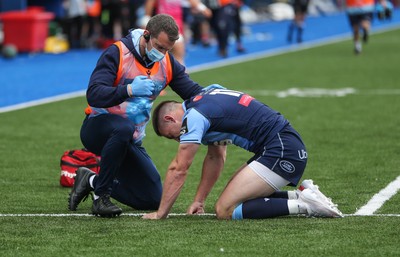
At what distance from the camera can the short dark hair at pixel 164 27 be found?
27.7 feet

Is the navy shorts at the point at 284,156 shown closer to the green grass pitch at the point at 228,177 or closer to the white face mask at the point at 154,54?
the green grass pitch at the point at 228,177

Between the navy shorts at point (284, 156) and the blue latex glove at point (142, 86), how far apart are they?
1.03 metres

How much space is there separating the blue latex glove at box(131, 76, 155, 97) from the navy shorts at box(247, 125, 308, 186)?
1034mm

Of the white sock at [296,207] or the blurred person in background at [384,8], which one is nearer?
the white sock at [296,207]

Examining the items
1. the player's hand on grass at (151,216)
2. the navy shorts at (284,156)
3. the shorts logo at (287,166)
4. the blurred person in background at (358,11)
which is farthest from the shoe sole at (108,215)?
the blurred person in background at (358,11)

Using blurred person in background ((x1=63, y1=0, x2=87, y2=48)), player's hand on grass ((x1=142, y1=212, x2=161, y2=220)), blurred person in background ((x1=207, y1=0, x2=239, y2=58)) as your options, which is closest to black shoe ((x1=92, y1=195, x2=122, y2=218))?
player's hand on grass ((x1=142, y1=212, x2=161, y2=220))

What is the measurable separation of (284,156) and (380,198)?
1.39 metres

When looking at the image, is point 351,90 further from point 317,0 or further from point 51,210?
point 317,0

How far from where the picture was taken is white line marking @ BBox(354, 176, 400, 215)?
888cm

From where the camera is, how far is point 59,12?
31.4 m

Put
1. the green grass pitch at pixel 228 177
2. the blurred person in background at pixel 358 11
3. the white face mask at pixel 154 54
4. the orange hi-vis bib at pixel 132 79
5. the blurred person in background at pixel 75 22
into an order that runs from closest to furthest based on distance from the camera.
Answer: the green grass pitch at pixel 228 177
the white face mask at pixel 154 54
the orange hi-vis bib at pixel 132 79
the blurred person in background at pixel 358 11
the blurred person in background at pixel 75 22

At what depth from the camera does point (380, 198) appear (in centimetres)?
947

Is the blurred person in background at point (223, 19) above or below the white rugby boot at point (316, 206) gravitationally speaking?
below

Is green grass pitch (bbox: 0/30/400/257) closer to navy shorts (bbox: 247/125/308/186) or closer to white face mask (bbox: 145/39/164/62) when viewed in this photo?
navy shorts (bbox: 247/125/308/186)
